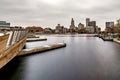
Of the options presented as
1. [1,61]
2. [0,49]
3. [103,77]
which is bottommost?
[103,77]

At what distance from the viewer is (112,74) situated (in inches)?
896

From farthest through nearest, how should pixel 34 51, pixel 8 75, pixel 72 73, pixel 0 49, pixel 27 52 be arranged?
pixel 34 51 → pixel 27 52 → pixel 72 73 → pixel 8 75 → pixel 0 49

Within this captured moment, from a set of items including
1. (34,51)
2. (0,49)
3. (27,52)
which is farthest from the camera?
(34,51)

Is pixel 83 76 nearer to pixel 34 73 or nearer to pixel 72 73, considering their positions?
pixel 72 73

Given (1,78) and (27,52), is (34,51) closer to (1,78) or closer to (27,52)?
(27,52)

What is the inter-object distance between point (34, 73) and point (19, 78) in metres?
3.18

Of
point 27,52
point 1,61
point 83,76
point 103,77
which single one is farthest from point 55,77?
point 27,52

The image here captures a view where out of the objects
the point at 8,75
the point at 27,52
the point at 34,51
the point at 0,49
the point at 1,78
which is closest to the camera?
the point at 0,49

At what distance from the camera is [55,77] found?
71.1ft

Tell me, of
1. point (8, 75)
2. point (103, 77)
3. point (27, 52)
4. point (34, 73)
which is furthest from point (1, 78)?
point (27, 52)

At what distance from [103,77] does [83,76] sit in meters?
2.83

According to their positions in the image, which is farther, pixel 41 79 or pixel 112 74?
pixel 112 74

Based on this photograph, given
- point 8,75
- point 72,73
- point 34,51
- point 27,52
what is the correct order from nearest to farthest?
point 8,75, point 72,73, point 27,52, point 34,51

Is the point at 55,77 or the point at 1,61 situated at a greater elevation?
the point at 1,61
